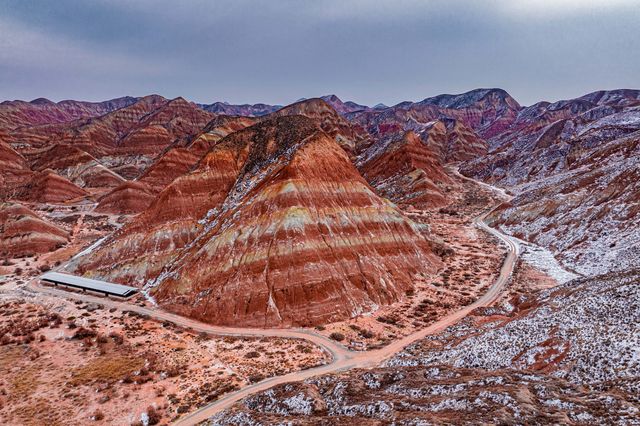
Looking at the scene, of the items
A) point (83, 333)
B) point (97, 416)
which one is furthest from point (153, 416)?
point (83, 333)

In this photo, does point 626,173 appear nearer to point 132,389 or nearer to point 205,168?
point 205,168

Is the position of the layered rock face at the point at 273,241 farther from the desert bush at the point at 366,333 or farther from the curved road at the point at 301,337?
the desert bush at the point at 366,333

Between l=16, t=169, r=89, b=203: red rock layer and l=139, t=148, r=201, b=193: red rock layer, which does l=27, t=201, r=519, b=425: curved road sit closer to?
l=139, t=148, r=201, b=193: red rock layer

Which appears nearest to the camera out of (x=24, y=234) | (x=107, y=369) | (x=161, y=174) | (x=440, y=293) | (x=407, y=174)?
A: (x=107, y=369)

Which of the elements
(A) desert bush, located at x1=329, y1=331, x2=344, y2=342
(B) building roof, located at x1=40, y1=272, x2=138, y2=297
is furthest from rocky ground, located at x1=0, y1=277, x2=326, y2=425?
(B) building roof, located at x1=40, y1=272, x2=138, y2=297

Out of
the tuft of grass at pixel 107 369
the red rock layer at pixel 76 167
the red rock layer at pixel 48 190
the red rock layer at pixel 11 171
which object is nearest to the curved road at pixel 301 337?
the tuft of grass at pixel 107 369

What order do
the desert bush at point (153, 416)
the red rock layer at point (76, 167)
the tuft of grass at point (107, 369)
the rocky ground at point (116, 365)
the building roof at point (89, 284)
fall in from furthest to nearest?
the red rock layer at point (76, 167)
the building roof at point (89, 284)
the tuft of grass at point (107, 369)
the rocky ground at point (116, 365)
the desert bush at point (153, 416)

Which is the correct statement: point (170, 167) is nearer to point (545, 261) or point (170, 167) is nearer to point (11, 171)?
point (11, 171)
